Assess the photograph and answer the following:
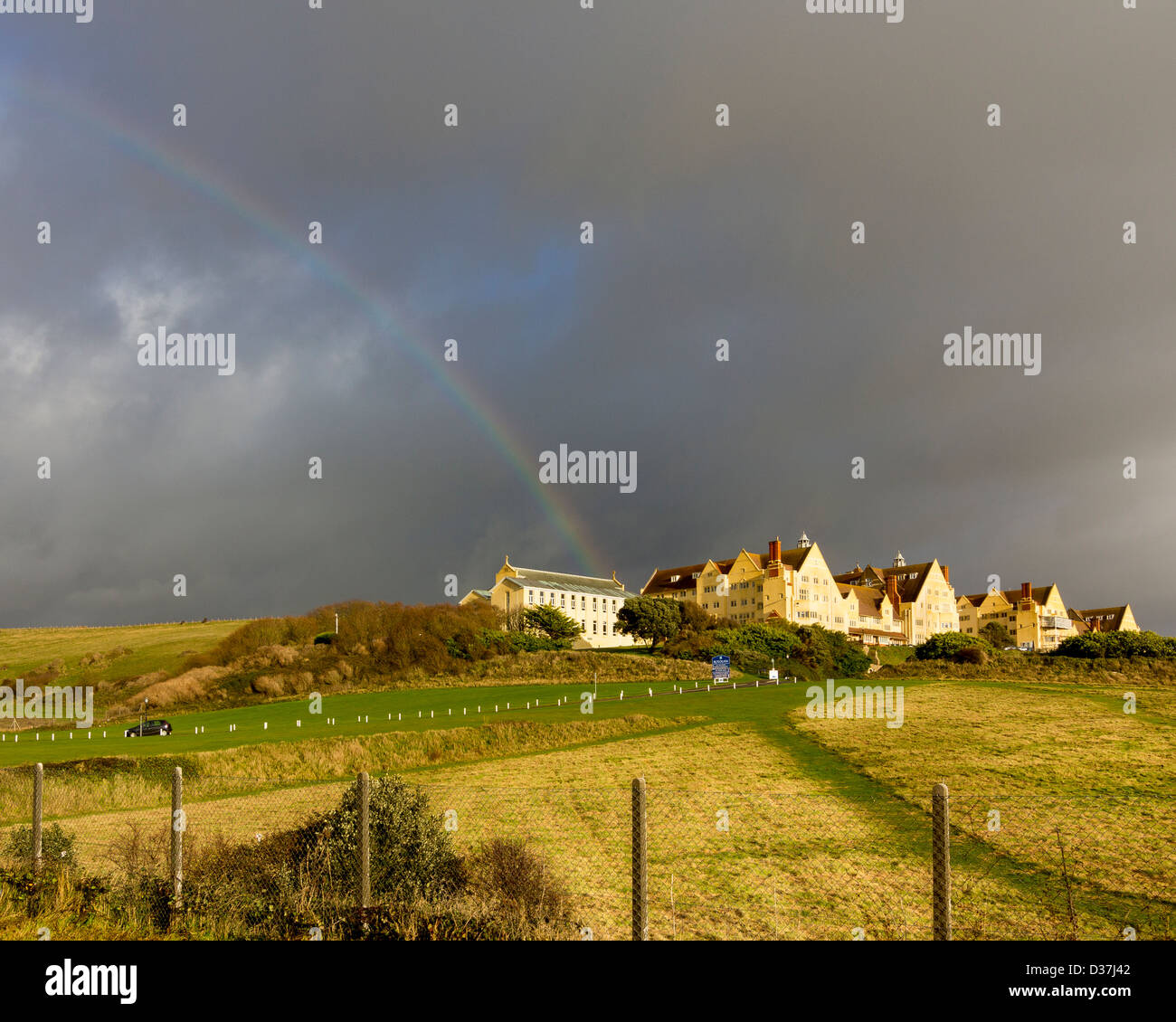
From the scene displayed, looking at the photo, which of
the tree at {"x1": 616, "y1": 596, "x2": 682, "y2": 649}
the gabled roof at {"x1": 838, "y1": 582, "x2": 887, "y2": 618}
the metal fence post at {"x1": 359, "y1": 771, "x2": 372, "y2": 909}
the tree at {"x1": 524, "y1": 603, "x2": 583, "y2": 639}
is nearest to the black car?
the metal fence post at {"x1": 359, "y1": 771, "x2": 372, "y2": 909}

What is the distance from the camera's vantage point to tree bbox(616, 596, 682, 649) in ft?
412

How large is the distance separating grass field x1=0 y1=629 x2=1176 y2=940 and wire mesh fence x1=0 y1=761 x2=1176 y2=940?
0.11 metres

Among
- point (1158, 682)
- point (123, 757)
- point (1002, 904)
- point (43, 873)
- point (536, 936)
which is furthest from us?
point (1158, 682)

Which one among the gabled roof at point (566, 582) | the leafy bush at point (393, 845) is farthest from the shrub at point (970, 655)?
the leafy bush at point (393, 845)

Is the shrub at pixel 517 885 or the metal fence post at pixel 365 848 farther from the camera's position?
the shrub at pixel 517 885

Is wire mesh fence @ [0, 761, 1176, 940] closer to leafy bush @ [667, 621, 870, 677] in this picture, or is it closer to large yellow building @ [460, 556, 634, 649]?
leafy bush @ [667, 621, 870, 677]

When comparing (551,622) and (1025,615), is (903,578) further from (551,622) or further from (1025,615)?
(551,622)

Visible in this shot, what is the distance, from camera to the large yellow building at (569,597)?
154625 mm

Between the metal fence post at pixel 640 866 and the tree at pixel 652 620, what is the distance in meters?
115

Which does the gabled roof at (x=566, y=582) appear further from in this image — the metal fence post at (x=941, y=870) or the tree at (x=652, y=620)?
the metal fence post at (x=941, y=870)
